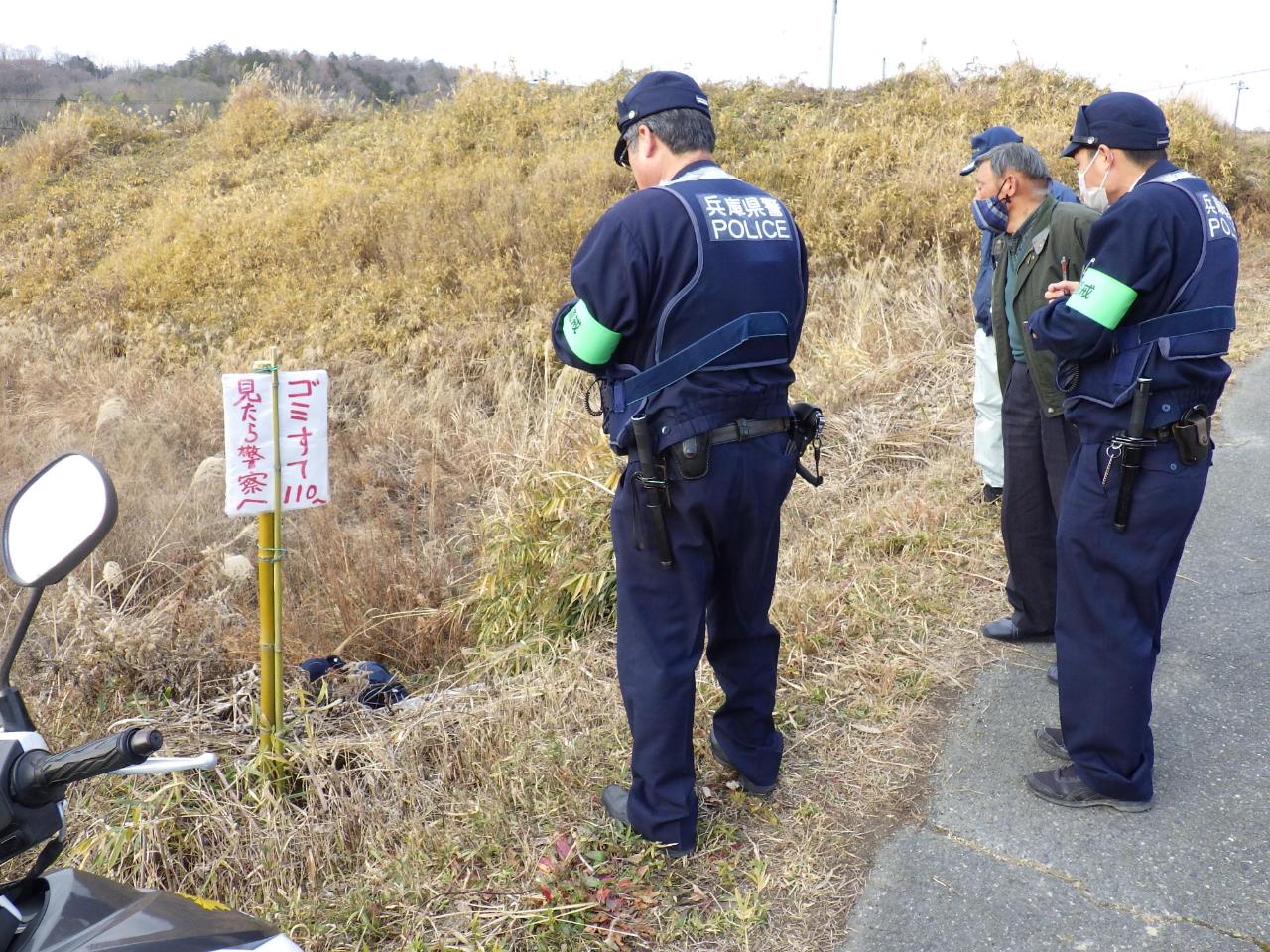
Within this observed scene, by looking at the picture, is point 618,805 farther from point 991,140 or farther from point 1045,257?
point 991,140

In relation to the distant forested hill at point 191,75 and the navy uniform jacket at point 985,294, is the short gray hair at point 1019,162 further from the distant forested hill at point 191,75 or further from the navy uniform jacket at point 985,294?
the distant forested hill at point 191,75

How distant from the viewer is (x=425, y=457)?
7.33 metres

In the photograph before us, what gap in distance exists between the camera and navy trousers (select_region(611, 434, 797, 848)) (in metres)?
2.56

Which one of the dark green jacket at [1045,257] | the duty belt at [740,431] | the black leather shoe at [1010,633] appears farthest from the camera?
the black leather shoe at [1010,633]

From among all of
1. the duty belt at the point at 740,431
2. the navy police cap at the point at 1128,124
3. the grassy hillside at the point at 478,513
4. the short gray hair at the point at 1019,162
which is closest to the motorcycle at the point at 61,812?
the grassy hillside at the point at 478,513

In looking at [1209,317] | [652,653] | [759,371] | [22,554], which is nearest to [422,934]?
[652,653]

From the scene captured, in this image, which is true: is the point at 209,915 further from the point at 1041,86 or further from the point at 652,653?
the point at 1041,86

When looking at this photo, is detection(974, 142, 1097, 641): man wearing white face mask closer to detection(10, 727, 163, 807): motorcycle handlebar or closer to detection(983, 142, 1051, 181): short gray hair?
detection(983, 142, 1051, 181): short gray hair

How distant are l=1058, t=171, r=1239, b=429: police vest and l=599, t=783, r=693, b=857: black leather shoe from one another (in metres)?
1.71

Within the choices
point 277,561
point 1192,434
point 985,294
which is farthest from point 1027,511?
point 277,561

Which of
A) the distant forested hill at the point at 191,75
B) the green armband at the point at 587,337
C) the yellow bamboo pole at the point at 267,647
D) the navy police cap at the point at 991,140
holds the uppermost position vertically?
the distant forested hill at the point at 191,75

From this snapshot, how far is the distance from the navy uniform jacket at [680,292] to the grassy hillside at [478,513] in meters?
1.23

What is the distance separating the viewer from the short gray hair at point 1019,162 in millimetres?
3979

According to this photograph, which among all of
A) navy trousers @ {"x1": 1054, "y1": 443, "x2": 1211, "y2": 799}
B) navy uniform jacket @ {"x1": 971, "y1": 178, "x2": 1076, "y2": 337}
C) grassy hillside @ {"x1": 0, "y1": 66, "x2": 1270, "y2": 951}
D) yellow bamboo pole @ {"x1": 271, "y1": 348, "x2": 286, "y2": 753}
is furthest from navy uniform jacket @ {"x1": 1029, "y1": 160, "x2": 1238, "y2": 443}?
yellow bamboo pole @ {"x1": 271, "y1": 348, "x2": 286, "y2": 753}
